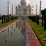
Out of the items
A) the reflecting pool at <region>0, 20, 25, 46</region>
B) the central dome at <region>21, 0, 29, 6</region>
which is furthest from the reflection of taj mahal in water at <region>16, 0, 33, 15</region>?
the reflecting pool at <region>0, 20, 25, 46</region>

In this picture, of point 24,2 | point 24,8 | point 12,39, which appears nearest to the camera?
point 12,39

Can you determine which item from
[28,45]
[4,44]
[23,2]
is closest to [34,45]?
[28,45]

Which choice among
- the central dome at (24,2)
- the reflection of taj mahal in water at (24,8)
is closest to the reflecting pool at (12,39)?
the central dome at (24,2)

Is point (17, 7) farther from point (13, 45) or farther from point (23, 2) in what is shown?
point (13, 45)

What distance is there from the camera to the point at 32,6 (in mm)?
55125

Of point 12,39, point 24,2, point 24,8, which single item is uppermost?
point 24,2

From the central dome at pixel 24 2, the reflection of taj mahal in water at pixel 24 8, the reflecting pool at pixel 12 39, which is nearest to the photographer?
the reflecting pool at pixel 12 39

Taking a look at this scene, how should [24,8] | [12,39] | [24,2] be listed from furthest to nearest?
[24,8]
[24,2]
[12,39]

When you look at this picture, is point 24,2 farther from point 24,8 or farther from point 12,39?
point 12,39

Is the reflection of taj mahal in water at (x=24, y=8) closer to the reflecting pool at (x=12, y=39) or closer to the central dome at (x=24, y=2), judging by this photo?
the central dome at (x=24, y=2)

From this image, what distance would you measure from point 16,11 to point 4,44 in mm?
51050

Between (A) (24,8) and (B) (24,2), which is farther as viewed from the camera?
(A) (24,8)

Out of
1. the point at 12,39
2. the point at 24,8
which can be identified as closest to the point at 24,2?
the point at 24,8

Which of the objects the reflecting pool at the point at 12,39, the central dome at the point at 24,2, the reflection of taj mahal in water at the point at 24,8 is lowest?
the reflecting pool at the point at 12,39
